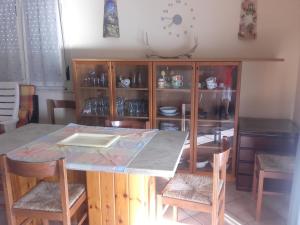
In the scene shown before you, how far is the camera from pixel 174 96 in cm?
315

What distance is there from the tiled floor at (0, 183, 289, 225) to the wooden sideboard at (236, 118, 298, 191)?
0.20 metres

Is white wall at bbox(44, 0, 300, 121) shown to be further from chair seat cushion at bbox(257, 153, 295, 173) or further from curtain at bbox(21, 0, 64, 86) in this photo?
chair seat cushion at bbox(257, 153, 295, 173)

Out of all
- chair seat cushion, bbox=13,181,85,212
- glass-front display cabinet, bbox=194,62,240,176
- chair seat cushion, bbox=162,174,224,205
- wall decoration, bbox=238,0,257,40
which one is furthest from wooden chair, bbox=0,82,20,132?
wall decoration, bbox=238,0,257,40

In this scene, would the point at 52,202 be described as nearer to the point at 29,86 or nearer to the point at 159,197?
the point at 159,197

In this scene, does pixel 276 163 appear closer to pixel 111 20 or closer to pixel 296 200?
pixel 296 200

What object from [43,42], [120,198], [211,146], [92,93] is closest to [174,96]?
[211,146]

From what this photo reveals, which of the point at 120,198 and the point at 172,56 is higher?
the point at 172,56

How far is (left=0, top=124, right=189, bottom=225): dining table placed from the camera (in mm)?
1676

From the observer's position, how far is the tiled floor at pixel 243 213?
2318mm

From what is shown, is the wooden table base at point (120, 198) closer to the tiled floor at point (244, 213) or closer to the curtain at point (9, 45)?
the tiled floor at point (244, 213)

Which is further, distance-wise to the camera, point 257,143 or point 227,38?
point 227,38

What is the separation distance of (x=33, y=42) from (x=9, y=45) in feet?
1.13

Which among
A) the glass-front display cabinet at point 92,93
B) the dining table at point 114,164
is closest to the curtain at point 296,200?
the dining table at point 114,164

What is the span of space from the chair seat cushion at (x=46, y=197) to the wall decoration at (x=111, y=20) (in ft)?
6.63
